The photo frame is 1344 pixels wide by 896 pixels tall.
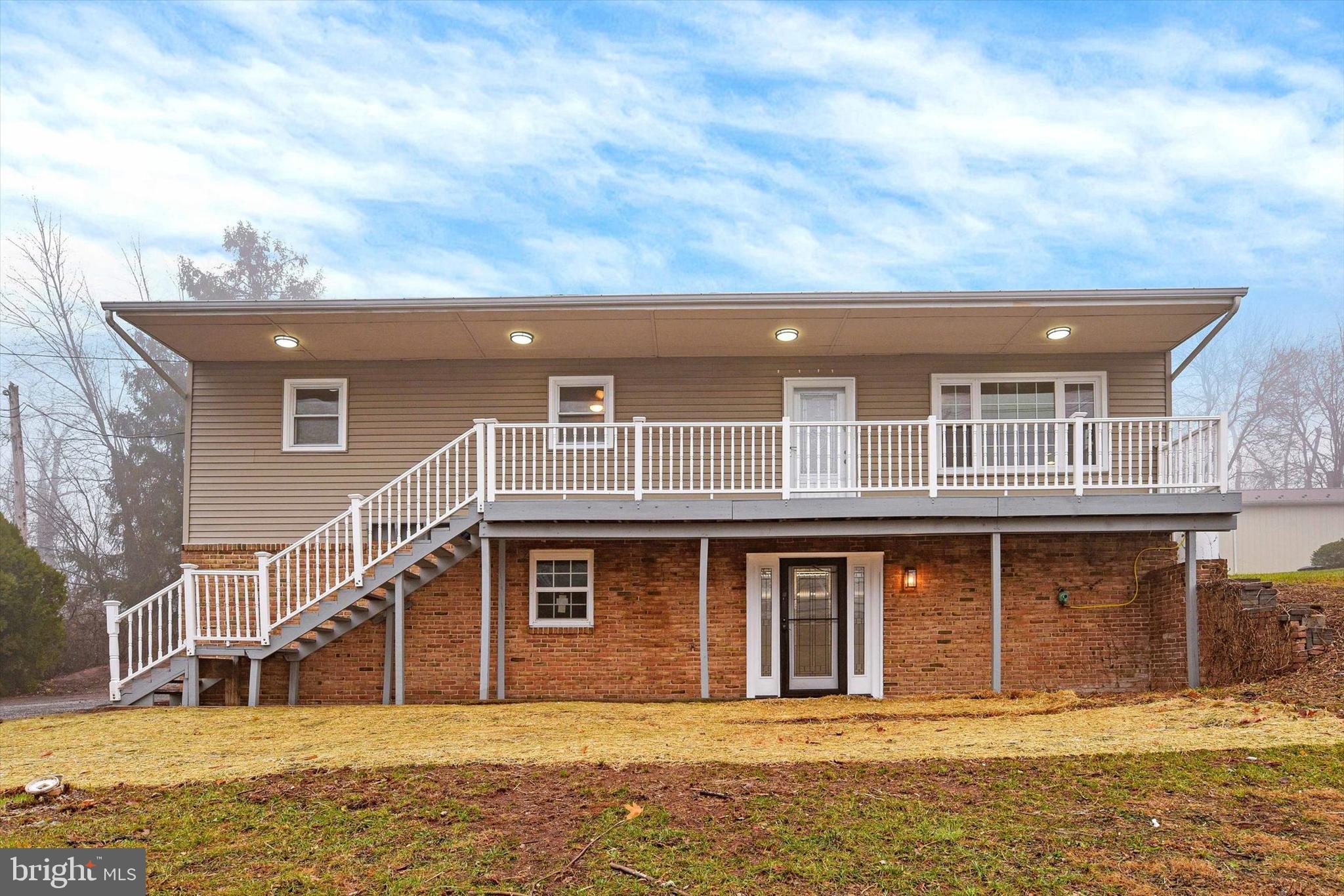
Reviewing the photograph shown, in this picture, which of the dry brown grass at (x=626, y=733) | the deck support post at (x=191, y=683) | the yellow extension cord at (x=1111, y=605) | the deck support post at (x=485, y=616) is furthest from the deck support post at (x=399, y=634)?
the yellow extension cord at (x=1111, y=605)

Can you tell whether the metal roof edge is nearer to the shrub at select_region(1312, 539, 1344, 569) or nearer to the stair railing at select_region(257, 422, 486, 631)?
the stair railing at select_region(257, 422, 486, 631)

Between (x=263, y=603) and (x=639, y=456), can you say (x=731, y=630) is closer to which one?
(x=639, y=456)

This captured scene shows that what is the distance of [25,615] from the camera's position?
19297 mm

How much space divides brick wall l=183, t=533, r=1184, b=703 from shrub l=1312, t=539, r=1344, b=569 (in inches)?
417

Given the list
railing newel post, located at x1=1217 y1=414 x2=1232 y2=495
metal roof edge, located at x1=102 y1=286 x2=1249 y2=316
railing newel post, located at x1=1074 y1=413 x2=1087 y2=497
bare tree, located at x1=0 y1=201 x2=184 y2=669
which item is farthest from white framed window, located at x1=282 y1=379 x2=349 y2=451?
bare tree, located at x1=0 y1=201 x2=184 y2=669

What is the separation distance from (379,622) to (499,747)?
5.49 m

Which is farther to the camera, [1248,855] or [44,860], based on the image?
[44,860]

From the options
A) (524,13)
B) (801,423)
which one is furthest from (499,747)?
(524,13)

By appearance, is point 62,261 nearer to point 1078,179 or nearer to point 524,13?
point 524,13

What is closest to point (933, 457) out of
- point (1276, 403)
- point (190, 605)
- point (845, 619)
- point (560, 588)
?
point (845, 619)

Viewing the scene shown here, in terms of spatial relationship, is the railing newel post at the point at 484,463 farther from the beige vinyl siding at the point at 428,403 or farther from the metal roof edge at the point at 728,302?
the beige vinyl siding at the point at 428,403

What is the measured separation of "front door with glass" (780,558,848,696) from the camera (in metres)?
13.0

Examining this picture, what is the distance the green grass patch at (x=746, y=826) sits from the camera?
5484mm

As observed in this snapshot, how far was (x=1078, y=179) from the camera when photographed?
214 feet
